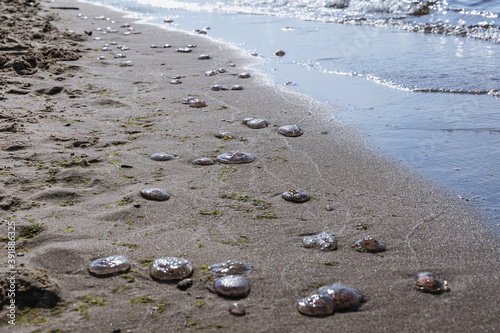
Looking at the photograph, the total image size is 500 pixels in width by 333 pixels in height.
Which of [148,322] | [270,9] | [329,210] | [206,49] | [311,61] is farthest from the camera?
[270,9]

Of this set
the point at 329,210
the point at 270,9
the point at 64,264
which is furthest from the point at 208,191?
the point at 270,9

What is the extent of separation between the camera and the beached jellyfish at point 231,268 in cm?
213

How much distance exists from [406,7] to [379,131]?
8.57 m

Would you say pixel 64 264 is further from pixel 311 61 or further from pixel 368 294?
pixel 311 61

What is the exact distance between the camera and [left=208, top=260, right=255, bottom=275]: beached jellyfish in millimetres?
2135

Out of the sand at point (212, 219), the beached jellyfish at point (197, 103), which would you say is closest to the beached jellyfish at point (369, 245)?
the sand at point (212, 219)

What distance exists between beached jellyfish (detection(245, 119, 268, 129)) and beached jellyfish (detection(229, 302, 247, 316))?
2457 millimetres

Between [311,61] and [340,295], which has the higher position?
[311,61]

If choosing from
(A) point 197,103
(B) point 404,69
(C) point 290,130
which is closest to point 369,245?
(C) point 290,130

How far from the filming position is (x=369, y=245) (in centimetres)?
234

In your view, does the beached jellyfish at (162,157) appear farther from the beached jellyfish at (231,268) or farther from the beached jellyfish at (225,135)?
the beached jellyfish at (231,268)

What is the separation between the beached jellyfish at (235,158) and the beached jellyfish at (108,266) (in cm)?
144

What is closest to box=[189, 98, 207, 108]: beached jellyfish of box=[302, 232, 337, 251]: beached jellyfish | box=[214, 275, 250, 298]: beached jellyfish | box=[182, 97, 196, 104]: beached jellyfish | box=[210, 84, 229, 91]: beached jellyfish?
box=[182, 97, 196, 104]: beached jellyfish

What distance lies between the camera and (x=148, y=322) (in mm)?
1792
